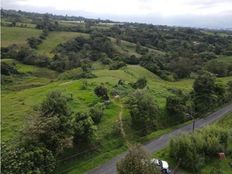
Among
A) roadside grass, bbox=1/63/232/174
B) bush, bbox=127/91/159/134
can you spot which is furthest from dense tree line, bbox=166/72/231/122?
bush, bbox=127/91/159/134

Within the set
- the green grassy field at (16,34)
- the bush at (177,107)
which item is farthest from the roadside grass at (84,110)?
the green grassy field at (16,34)

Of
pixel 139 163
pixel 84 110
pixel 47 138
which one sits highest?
pixel 139 163

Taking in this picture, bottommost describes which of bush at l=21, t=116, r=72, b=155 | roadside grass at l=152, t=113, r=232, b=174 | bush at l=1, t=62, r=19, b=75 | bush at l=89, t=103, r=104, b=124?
roadside grass at l=152, t=113, r=232, b=174

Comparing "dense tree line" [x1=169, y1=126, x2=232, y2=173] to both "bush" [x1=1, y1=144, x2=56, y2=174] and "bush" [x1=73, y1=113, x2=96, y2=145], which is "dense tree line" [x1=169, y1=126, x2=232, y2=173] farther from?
"bush" [x1=1, y1=144, x2=56, y2=174]

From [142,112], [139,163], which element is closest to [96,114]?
[142,112]

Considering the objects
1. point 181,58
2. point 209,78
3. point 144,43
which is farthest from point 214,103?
point 144,43

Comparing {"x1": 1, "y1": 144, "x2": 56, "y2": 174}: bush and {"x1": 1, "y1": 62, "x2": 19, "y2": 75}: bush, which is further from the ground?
{"x1": 1, "y1": 144, "x2": 56, "y2": 174}: bush

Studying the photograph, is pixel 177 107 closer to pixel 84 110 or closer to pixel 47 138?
pixel 84 110
